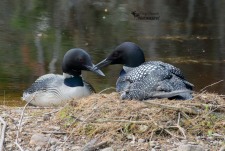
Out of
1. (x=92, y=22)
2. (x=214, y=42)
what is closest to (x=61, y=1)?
(x=92, y=22)

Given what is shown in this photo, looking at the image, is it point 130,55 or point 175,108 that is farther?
point 130,55

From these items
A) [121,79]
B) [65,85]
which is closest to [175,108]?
[121,79]

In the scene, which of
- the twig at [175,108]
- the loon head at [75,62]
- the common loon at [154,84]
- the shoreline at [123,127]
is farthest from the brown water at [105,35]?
the twig at [175,108]

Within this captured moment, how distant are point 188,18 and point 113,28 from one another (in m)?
2.83

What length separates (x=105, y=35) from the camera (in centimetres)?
1447

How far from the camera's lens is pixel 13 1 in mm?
18047

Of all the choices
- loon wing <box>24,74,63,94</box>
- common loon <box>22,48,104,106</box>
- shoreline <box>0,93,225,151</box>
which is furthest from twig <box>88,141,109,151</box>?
loon wing <box>24,74,63,94</box>

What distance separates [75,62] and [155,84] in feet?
6.70

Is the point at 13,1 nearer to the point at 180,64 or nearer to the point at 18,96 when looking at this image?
the point at 180,64

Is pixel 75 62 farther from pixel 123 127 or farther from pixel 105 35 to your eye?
pixel 105 35

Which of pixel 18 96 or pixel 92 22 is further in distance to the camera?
pixel 92 22

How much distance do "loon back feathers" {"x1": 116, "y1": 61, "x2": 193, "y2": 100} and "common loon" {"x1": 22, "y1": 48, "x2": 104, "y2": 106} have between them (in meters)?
1.40

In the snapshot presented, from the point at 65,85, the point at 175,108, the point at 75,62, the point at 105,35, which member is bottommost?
the point at 105,35

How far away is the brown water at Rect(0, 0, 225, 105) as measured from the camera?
38.0ft
